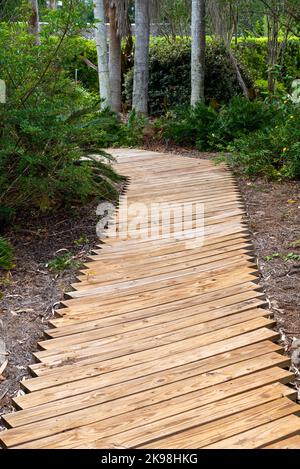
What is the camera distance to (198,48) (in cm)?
1159

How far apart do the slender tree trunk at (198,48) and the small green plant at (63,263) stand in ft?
22.8

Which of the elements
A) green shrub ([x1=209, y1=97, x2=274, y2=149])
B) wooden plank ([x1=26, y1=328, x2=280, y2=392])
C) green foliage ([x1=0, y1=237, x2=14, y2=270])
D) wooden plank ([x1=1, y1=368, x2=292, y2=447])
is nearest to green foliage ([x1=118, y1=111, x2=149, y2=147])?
green shrub ([x1=209, y1=97, x2=274, y2=149])

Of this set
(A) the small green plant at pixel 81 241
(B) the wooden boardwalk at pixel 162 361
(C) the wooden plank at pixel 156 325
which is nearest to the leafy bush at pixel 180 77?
(A) the small green plant at pixel 81 241

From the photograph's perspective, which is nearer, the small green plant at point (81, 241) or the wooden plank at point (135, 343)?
the wooden plank at point (135, 343)

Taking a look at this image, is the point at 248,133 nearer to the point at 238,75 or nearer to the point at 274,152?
the point at 274,152

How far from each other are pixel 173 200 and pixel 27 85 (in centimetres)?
199

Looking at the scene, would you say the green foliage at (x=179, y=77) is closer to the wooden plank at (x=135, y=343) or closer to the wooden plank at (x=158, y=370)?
the wooden plank at (x=135, y=343)

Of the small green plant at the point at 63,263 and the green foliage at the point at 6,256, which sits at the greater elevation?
the green foliage at the point at 6,256

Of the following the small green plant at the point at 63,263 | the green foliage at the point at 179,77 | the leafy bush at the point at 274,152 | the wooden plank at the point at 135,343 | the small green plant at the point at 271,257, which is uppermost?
the green foliage at the point at 179,77

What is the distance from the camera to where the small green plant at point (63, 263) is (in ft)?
17.1

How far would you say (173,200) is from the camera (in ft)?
23.2

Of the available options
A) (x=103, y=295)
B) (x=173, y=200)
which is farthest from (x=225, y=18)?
(x=103, y=295)

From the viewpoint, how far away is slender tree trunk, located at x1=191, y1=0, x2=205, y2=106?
11148mm
